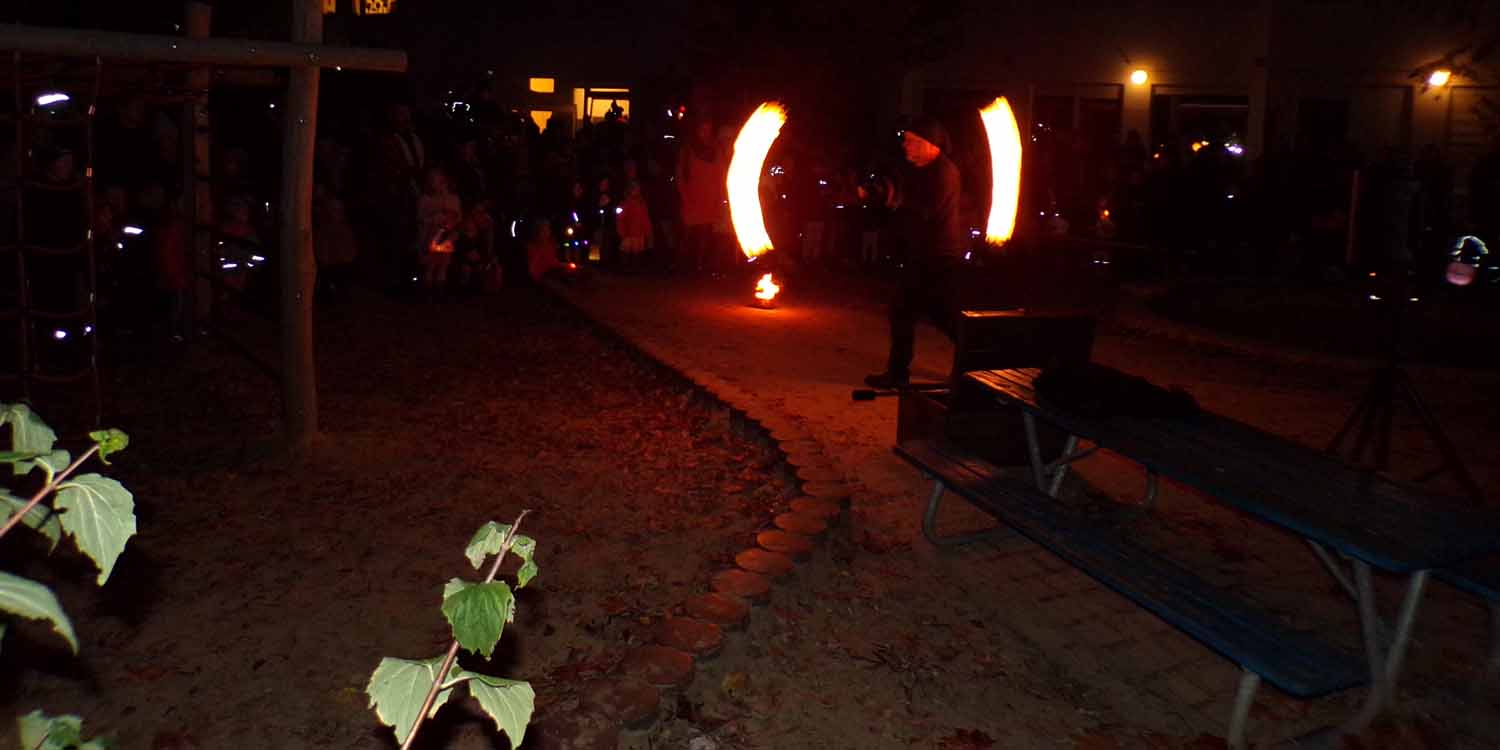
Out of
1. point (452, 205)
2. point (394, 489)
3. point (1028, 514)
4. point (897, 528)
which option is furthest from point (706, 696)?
point (452, 205)

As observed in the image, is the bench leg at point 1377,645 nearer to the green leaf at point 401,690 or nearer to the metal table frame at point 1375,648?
the metal table frame at point 1375,648

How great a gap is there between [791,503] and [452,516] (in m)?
1.64

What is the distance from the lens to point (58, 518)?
170cm

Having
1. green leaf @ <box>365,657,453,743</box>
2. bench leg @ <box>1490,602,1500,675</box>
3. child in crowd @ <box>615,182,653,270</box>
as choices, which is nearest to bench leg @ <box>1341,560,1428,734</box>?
bench leg @ <box>1490,602,1500,675</box>

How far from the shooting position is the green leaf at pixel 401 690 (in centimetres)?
167

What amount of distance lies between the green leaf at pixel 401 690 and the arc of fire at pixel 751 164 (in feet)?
23.4

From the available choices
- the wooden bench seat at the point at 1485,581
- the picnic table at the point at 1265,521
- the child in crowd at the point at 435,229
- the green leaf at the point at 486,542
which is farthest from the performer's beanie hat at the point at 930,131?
the green leaf at the point at 486,542

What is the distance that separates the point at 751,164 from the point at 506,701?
287 inches

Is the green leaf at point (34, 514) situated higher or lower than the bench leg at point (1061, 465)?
higher

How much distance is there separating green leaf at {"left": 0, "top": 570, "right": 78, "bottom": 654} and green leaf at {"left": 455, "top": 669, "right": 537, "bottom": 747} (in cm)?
51

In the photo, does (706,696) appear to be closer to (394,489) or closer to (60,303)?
(394,489)

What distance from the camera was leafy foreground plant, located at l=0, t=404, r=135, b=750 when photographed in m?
1.51

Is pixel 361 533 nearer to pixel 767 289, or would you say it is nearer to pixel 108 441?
pixel 108 441

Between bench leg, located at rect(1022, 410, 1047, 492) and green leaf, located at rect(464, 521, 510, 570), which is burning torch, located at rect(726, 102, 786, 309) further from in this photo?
green leaf, located at rect(464, 521, 510, 570)
